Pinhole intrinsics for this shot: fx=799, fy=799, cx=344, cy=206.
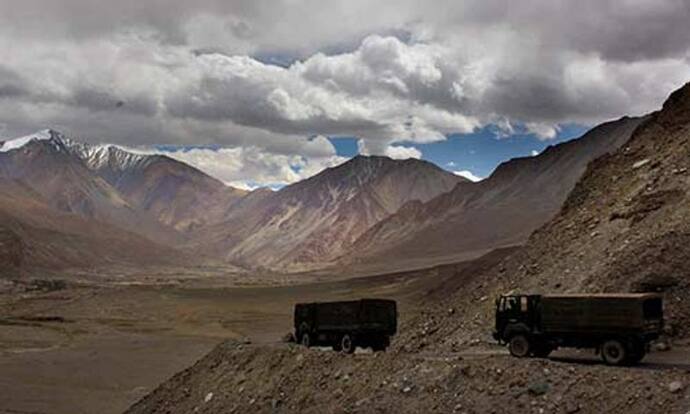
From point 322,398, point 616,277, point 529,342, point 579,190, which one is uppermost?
point 579,190

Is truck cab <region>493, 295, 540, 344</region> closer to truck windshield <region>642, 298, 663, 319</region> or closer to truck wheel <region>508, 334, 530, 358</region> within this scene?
truck wheel <region>508, 334, 530, 358</region>

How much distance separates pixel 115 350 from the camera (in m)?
68.6

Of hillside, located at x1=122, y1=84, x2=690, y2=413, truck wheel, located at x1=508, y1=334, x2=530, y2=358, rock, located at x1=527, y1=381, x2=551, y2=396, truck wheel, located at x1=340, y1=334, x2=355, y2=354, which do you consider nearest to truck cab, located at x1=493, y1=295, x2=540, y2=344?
truck wheel, located at x1=508, y1=334, x2=530, y2=358

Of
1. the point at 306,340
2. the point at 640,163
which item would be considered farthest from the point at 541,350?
the point at 640,163

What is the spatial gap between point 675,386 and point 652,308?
14.0 feet

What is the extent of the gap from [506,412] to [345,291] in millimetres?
126388

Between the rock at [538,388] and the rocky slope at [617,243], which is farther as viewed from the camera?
the rocky slope at [617,243]

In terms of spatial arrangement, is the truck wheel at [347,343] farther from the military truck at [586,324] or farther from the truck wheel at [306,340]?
the military truck at [586,324]

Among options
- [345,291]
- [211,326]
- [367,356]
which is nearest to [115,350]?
[211,326]

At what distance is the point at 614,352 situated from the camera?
21.7 meters

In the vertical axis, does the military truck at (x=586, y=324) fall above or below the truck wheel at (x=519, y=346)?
above

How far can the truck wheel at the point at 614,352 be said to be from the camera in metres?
21.5

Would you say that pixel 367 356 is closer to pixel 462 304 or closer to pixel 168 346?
pixel 462 304

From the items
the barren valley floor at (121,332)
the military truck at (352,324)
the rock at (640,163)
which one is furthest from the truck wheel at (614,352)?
the barren valley floor at (121,332)
